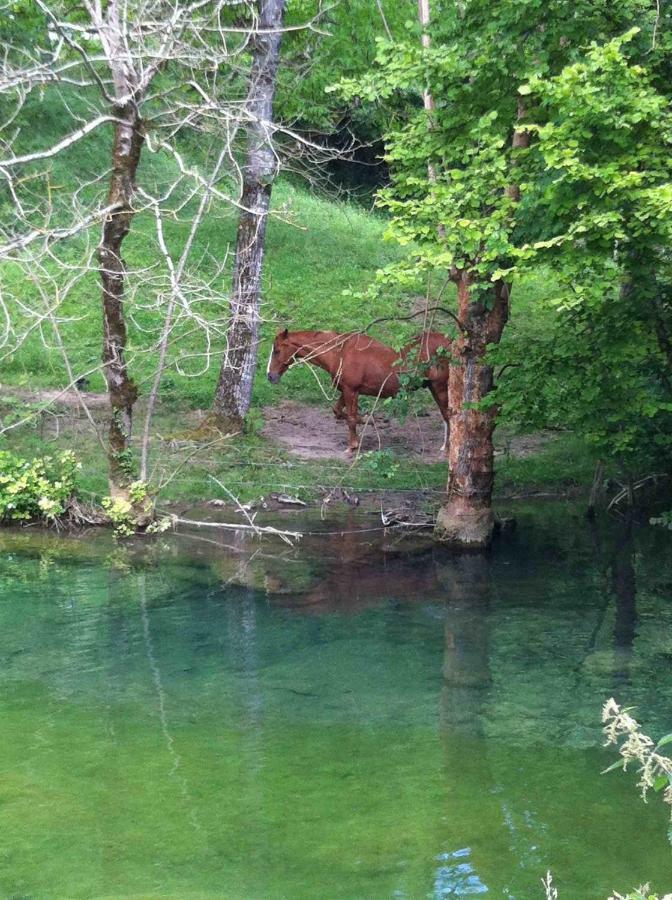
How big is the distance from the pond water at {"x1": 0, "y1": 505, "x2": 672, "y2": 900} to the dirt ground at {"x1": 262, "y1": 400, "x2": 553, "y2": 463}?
2911 mm

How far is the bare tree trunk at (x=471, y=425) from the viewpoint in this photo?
1180cm

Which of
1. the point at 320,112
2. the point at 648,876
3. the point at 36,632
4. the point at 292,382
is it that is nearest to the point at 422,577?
the point at 36,632

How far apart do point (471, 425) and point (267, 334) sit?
26.9ft

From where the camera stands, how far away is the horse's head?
53.5 feet

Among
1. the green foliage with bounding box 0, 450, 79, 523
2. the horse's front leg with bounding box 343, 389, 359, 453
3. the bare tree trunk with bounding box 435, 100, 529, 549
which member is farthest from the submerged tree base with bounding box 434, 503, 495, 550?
the green foliage with bounding box 0, 450, 79, 523

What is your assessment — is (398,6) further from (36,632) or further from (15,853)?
(15,853)

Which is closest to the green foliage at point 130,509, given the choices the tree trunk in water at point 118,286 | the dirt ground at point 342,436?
the tree trunk in water at point 118,286

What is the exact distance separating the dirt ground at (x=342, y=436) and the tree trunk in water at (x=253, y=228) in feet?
2.69

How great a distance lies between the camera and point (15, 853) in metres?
5.71

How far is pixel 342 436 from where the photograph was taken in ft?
53.4

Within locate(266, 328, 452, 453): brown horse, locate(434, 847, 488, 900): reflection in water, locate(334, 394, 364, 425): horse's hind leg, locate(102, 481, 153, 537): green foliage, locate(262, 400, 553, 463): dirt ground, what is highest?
locate(266, 328, 452, 453): brown horse

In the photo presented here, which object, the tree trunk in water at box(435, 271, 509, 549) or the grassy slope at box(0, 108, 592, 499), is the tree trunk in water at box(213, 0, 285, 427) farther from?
the tree trunk in water at box(435, 271, 509, 549)

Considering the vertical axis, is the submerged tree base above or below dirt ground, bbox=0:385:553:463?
below

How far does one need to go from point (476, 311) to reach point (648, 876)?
7238 mm
